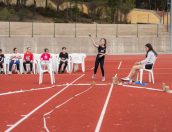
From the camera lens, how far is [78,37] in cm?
5038

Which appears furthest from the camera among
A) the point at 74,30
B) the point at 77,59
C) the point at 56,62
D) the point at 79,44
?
the point at 74,30

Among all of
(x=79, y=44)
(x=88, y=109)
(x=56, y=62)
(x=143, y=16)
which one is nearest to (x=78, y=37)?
(x=79, y=44)

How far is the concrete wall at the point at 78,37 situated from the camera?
46.9 m

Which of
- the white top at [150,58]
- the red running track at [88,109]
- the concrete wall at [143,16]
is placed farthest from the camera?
the concrete wall at [143,16]

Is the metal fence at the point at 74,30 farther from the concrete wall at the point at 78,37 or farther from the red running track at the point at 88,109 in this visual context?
the red running track at the point at 88,109

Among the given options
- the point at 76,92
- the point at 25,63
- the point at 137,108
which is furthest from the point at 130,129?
the point at 25,63

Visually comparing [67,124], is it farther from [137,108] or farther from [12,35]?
[12,35]

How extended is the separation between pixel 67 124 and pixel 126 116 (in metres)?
1.59

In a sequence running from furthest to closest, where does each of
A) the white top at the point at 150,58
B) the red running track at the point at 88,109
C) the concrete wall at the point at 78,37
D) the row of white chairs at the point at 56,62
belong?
the concrete wall at the point at 78,37
the row of white chairs at the point at 56,62
the white top at the point at 150,58
the red running track at the point at 88,109

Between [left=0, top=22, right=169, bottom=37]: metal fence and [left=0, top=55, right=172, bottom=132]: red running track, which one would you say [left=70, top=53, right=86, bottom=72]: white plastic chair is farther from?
[left=0, top=22, right=169, bottom=37]: metal fence

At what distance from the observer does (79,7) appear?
68.9 meters

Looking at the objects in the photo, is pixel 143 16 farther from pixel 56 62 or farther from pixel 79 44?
pixel 56 62

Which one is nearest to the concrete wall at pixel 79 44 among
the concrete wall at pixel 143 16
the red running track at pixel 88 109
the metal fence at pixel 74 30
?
the metal fence at pixel 74 30

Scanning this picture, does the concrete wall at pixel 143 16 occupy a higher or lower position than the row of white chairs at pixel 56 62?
higher
